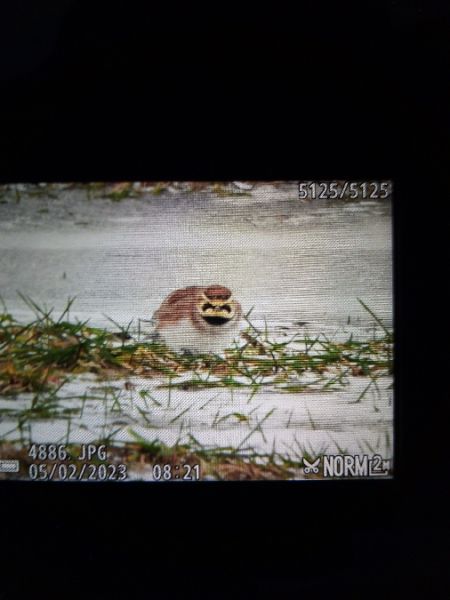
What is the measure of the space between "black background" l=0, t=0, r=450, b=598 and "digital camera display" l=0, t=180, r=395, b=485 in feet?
0.28

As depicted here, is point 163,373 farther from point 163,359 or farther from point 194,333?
point 194,333

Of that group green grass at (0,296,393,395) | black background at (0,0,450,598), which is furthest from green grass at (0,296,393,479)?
black background at (0,0,450,598)

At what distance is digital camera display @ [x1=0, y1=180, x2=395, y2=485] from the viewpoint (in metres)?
2.14

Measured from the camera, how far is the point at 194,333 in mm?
2172

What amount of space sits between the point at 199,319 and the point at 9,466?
40.9 inches

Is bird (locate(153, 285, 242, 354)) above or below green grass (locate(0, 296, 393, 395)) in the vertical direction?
above

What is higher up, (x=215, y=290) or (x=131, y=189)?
(x=131, y=189)

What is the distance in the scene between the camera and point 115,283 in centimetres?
217

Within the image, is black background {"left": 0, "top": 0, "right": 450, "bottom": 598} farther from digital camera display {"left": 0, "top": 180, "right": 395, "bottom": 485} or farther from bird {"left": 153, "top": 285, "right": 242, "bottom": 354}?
bird {"left": 153, "top": 285, "right": 242, "bottom": 354}
